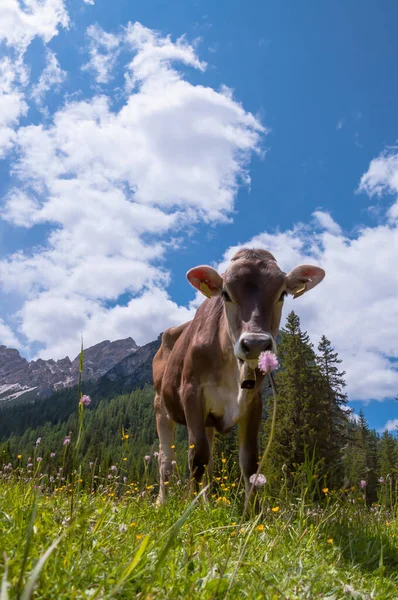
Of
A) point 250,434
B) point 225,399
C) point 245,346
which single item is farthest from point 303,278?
point 250,434

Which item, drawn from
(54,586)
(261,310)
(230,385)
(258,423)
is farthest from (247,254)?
(54,586)

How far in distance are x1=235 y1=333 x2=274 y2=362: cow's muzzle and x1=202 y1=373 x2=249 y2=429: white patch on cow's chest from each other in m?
1.78

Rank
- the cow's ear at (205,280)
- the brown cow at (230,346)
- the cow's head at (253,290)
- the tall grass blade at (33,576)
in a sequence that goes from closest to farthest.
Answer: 1. the tall grass blade at (33,576)
2. the cow's head at (253,290)
3. the brown cow at (230,346)
4. the cow's ear at (205,280)

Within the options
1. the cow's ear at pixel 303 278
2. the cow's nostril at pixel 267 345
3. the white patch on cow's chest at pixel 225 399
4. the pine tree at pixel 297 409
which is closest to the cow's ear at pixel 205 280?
the cow's ear at pixel 303 278

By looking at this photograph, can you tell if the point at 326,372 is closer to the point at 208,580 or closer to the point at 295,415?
the point at 295,415

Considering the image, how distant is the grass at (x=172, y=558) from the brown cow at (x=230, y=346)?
1805 mm

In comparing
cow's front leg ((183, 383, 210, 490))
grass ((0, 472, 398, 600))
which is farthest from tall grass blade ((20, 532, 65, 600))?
cow's front leg ((183, 383, 210, 490))

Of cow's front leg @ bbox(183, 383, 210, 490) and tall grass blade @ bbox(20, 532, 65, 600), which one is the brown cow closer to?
cow's front leg @ bbox(183, 383, 210, 490)

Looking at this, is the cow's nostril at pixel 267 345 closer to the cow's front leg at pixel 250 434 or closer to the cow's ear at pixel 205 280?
the cow's ear at pixel 205 280

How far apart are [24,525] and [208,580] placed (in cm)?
117

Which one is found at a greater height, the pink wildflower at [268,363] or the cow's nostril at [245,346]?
the cow's nostril at [245,346]

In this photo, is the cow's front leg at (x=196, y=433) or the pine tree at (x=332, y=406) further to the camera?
the pine tree at (x=332, y=406)

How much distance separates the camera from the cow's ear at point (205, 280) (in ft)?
22.5

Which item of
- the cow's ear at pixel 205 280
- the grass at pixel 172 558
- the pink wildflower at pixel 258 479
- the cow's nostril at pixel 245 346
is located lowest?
the grass at pixel 172 558
